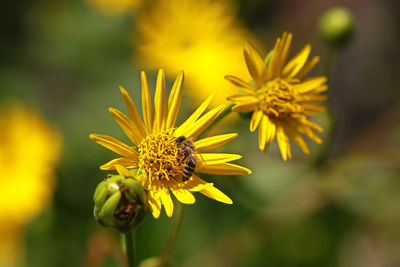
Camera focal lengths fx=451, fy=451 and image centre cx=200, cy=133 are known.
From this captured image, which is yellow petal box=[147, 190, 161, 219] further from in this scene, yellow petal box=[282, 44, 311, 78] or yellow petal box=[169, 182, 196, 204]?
yellow petal box=[282, 44, 311, 78]

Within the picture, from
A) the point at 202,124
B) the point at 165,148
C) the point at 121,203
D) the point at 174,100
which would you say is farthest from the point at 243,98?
the point at 121,203

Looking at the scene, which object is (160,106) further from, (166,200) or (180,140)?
(166,200)

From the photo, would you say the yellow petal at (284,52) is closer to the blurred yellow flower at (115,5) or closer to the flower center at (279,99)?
the flower center at (279,99)

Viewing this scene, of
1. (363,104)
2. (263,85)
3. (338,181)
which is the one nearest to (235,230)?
(338,181)

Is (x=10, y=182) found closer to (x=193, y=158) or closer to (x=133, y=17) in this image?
(x=133, y=17)

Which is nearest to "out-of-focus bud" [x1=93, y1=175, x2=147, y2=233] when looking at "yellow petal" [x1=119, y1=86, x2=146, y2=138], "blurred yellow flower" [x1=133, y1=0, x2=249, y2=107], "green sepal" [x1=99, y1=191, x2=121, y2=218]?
"green sepal" [x1=99, y1=191, x2=121, y2=218]
